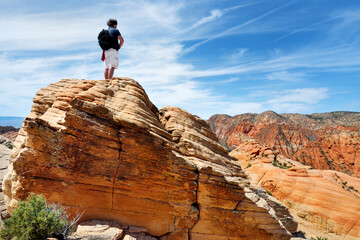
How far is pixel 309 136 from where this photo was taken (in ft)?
362

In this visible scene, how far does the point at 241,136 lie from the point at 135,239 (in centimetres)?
11397

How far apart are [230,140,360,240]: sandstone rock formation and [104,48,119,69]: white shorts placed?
2882 centimetres

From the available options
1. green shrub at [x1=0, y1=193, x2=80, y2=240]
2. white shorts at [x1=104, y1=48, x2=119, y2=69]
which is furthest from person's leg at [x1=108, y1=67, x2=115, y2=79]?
green shrub at [x1=0, y1=193, x2=80, y2=240]

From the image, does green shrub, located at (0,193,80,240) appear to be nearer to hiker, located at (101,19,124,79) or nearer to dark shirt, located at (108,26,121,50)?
hiker, located at (101,19,124,79)

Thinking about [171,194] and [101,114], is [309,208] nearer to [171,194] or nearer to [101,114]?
[171,194]

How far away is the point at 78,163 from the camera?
388 inches

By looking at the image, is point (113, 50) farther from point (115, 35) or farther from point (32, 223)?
point (32, 223)

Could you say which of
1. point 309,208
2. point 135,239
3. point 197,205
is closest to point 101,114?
point 135,239

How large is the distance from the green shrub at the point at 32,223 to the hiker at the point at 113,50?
7772 millimetres

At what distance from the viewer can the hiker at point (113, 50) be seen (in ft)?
40.4

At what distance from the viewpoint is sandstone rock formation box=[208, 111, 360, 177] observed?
229ft

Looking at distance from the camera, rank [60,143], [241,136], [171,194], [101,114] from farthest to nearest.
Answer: [241,136], [171,194], [101,114], [60,143]

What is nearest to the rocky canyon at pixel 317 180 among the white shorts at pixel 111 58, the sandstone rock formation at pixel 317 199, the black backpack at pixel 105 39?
the sandstone rock formation at pixel 317 199

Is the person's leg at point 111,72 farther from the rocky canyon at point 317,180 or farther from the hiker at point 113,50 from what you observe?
the rocky canyon at point 317,180
